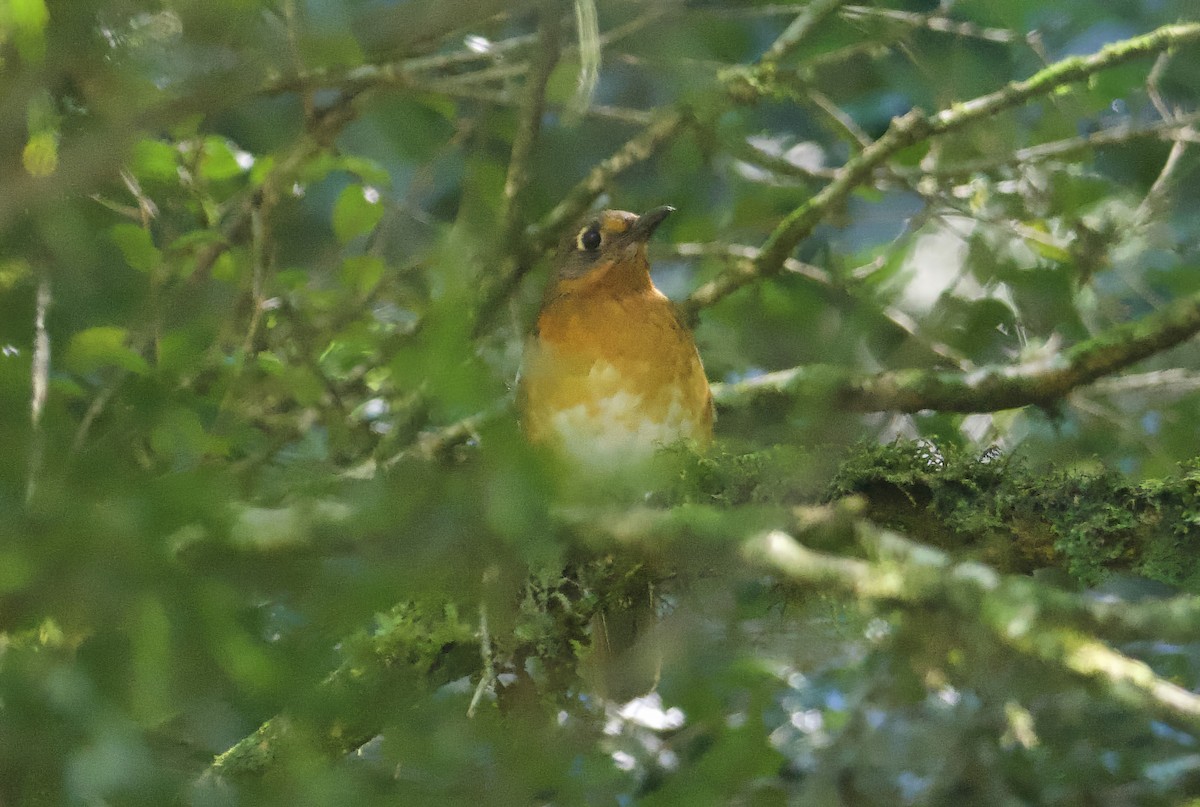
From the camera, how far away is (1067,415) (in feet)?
10.9

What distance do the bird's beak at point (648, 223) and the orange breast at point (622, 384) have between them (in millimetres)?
300

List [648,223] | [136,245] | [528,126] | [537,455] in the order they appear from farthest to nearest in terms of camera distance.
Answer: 1. [648,223]
2. [528,126]
3. [136,245]
4. [537,455]

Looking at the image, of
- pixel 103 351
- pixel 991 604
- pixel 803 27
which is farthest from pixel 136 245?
pixel 991 604

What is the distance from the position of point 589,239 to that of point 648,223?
12.1 inches

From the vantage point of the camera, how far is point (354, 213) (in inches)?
113

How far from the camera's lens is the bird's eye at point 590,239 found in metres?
3.81

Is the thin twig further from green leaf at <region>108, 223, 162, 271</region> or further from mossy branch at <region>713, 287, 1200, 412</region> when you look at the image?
mossy branch at <region>713, 287, 1200, 412</region>

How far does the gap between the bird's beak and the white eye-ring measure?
179 millimetres

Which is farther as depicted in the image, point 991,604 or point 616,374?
point 616,374

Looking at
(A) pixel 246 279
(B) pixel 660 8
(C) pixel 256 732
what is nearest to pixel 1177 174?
(B) pixel 660 8

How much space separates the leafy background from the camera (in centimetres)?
114

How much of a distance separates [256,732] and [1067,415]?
7.99ft

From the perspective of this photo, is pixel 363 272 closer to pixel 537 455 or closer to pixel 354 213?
pixel 354 213

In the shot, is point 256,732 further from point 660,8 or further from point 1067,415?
point 1067,415
